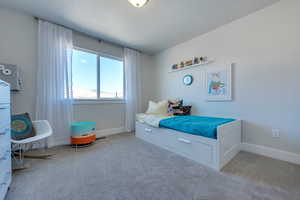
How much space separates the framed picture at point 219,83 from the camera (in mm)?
2395

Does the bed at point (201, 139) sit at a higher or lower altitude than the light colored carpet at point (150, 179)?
higher

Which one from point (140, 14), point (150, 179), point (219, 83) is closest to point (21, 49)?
point (140, 14)

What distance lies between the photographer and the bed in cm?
160

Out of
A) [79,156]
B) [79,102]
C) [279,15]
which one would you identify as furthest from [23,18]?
[279,15]

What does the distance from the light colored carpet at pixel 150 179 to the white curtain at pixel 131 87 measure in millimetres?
1531

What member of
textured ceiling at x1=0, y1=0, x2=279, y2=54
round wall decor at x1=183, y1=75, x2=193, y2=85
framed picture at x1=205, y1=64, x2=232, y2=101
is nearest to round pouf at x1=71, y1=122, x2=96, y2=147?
textured ceiling at x1=0, y1=0, x2=279, y2=54

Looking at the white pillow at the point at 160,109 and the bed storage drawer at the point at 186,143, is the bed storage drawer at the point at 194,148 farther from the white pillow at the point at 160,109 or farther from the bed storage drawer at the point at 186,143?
the white pillow at the point at 160,109

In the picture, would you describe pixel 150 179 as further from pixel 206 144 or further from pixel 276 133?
pixel 276 133

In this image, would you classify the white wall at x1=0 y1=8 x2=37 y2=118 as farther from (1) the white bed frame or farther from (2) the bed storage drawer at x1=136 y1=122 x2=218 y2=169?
(1) the white bed frame

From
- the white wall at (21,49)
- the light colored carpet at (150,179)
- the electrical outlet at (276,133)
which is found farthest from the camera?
the white wall at (21,49)

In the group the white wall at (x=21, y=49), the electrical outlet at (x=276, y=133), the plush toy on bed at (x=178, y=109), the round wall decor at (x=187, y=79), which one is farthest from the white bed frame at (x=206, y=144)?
the white wall at (x=21, y=49)

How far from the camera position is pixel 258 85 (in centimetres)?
208

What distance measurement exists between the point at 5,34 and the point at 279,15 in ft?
14.4

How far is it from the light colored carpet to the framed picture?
111 centimetres
